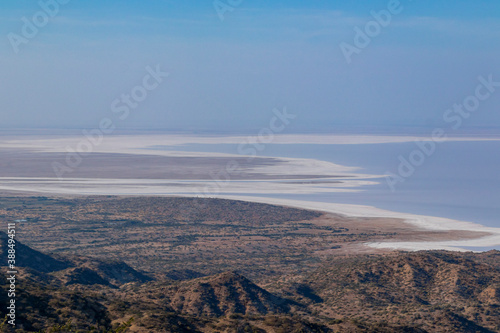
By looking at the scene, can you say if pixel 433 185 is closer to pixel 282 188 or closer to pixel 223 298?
pixel 282 188

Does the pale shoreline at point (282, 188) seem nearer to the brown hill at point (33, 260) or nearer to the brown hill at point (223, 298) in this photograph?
the brown hill at point (223, 298)

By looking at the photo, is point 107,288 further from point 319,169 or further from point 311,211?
point 319,169

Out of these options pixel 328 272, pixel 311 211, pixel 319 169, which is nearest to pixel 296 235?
pixel 311 211

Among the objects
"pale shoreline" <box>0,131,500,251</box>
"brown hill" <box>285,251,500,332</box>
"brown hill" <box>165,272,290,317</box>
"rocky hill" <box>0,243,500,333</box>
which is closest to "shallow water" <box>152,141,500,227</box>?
"pale shoreline" <box>0,131,500,251</box>

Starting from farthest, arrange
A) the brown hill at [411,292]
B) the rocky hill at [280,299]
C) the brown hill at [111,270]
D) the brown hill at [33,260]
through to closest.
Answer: the brown hill at [33,260], the brown hill at [111,270], the brown hill at [411,292], the rocky hill at [280,299]

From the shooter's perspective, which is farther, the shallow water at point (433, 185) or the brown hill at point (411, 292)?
the shallow water at point (433, 185)

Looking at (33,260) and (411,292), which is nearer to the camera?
(411,292)

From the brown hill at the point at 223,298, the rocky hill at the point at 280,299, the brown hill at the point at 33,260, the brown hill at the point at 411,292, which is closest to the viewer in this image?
the rocky hill at the point at 280,299

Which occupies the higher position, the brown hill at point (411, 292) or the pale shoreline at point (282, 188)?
the pale shoreline at point (282, 188)

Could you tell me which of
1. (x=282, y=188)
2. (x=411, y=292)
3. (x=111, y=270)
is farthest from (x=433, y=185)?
(x=111, y=270)

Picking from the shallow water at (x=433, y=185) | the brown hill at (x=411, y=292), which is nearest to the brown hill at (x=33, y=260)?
the brown hill at (x=411, y=292)

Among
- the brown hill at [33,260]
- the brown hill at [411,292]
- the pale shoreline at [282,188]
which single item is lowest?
the brown hill at [411,292]
